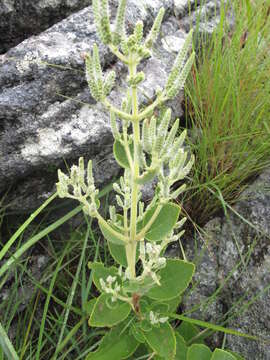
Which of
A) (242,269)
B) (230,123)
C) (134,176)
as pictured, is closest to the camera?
(134,176)

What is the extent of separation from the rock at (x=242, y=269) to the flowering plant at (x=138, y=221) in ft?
1.13

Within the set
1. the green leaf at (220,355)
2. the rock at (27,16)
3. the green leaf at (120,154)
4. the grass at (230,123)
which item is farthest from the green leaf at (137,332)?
the rock at (27,16)

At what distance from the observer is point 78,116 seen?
229cm

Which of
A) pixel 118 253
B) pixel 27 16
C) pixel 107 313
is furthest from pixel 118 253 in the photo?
pixel 27 16

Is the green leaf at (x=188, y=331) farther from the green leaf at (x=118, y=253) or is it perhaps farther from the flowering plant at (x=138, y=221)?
the green leaf at (x=118, y=253)

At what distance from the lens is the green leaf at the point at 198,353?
1.93 metres

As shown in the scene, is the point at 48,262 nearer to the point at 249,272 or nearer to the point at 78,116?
the point at 78,116

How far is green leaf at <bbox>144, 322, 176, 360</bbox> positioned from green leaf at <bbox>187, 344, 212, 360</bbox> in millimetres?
196

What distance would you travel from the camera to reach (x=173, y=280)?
1873mm

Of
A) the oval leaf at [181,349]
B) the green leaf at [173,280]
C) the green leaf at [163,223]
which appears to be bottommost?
the oval leaf at [181,349]

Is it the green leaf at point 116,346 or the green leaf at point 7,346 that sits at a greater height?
the green leaf at point 7,346

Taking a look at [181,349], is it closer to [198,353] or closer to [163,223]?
[198,353]

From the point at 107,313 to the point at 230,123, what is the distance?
1.52 metres

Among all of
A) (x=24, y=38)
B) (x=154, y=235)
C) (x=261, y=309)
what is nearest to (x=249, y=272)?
(x=261, y=309)
